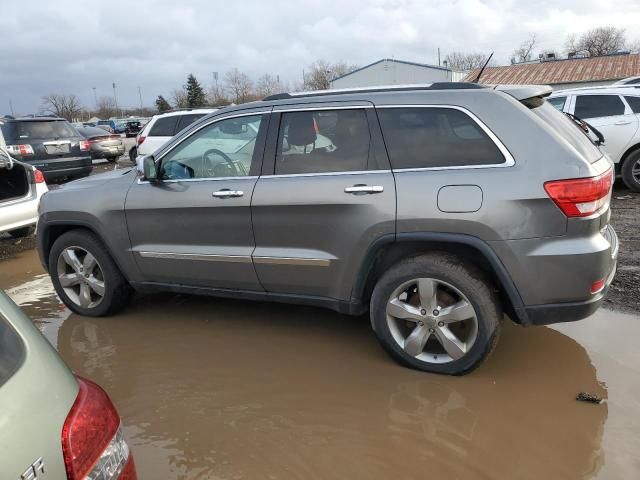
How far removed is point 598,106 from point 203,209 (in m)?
7.65

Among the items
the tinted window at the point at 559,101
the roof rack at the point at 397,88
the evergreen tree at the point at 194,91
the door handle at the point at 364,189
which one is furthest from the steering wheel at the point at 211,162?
the evergreen tree at the point at 194,91

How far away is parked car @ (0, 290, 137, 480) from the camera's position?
127 centimetres

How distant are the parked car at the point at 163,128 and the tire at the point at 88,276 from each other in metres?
8.10

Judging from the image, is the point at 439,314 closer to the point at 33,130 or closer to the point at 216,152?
the point at 216,152

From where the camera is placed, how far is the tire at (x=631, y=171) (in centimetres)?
862

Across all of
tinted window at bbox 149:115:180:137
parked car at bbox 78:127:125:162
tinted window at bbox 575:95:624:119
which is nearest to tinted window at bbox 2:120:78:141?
tinted window at bbox 149:115:180:137

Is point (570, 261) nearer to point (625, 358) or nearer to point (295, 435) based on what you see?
point (625, 358)

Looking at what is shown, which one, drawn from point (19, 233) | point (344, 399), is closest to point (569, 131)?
point (344, 399)

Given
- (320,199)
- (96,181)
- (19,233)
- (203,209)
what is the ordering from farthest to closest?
(19,233) < (96,181) < (203,209) < (320,199)

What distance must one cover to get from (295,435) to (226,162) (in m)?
2.01

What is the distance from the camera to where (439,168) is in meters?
3.22

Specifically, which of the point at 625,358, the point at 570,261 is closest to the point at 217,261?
the point at 570,261

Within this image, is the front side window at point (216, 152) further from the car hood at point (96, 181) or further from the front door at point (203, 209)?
the car hood at point (96, 181)

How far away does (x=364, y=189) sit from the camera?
3336 mm
